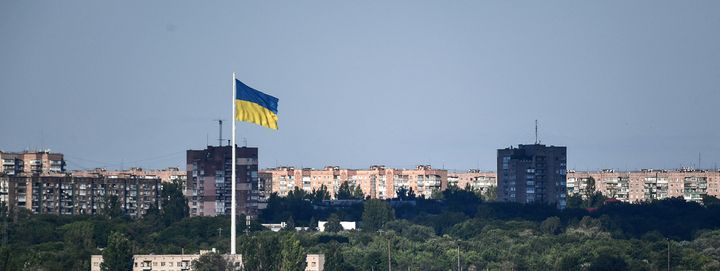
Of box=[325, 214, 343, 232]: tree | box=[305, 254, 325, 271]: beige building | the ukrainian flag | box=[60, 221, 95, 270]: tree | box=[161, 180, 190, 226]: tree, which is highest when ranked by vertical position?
the ukrainian flag

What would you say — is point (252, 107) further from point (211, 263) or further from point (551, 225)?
point (551, 225)

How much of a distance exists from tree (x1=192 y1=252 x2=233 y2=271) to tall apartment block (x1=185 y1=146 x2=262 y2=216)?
270 feet

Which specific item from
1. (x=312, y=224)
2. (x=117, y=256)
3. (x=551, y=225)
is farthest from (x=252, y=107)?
(x=312, y=224)

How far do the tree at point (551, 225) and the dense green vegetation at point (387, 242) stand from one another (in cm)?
14

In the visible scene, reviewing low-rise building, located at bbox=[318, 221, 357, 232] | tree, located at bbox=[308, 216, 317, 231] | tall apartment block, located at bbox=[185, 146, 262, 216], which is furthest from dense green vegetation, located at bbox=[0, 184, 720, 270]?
tall apartment block, located at bbox=[185, 146, 262, 216]

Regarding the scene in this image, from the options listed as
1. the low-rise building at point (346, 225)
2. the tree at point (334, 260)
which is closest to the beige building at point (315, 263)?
the tree at point (334, 260)

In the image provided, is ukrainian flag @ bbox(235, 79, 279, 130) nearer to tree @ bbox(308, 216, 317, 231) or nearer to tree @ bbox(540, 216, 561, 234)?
tree @ bbox(540, 216, 561, 234)

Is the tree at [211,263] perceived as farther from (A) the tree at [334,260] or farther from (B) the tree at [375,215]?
(B) the tree at [375,215]

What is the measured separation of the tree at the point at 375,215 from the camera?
602 ft

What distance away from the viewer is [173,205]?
18025cm

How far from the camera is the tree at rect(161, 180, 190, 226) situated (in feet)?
578

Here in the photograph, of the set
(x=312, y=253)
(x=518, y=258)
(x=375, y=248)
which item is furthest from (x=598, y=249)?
(x=312, y=253)

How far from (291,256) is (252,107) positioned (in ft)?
140

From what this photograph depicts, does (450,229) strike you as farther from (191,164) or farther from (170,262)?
(170,262)
